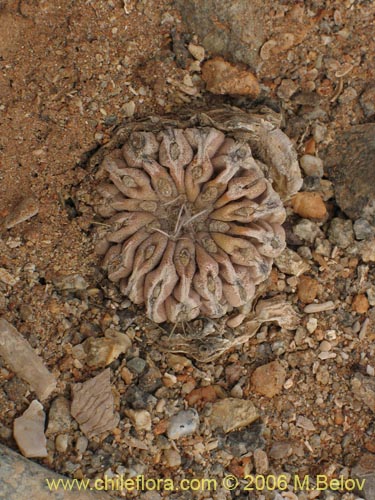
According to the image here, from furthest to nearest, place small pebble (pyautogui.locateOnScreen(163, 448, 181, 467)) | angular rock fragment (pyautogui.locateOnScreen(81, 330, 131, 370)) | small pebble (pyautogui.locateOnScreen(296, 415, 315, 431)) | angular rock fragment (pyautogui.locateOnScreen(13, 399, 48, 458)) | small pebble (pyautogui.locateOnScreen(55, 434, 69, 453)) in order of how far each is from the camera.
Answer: small pebble (pyautogui.locateOnScreen(296, 415, 315, 431)) < angular rock fragment (pyautogui.locateOnScreen(81, 330, 131, 370)) < small pebble (pyautogui.locateOnScreen(163, 448, 181, 467)) < small pebble (pyautogui.locateOnScreen(55, 434, 69, 453)) < angular rock fragment (pyautogui.locateOnScreen(13, 399, 48, 458))

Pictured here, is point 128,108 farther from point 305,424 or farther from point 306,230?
point 305,424

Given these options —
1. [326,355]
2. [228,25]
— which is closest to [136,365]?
[326,355]

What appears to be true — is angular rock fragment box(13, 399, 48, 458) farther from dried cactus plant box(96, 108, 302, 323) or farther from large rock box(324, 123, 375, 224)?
large rock box(324, 123, 375, 224)

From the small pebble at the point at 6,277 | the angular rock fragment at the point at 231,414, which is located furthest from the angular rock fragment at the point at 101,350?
the angular rock fragment at the point at 231,414

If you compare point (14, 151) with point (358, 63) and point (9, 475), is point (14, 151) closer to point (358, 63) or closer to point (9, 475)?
point (9, 475)

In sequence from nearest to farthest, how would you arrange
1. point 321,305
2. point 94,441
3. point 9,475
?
point 9,475
point 94,441
point 321,305

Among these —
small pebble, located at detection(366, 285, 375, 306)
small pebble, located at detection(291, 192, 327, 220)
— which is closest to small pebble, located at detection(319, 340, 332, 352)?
small pebble, located at detection(366, 285, 375, 306)

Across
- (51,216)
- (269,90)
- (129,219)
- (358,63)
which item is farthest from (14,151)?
(358,63)
